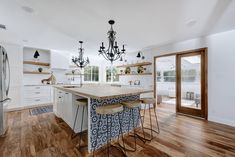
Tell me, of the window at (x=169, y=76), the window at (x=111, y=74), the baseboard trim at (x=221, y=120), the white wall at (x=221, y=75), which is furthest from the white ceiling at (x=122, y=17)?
the window at (x=111, y=74)

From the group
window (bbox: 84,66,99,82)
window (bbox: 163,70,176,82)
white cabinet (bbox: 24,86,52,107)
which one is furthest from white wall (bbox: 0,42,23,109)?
window (bbox: 163,70,176,82)

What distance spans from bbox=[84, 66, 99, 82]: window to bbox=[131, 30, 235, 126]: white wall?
584 centimetres

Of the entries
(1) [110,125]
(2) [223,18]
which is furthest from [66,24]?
(2) [223,18]

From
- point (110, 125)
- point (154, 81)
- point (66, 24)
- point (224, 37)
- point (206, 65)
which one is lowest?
point (110, 125)

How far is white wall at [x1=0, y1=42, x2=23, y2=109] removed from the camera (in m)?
4.44

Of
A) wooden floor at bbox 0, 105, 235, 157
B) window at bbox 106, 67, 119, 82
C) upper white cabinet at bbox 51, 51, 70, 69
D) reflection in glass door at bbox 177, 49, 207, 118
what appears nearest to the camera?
wooden floor at bbox 0, 105, 235, 157

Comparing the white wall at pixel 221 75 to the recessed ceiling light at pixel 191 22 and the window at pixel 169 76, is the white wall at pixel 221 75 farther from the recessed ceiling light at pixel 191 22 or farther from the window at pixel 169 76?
the window at pixel 169 76

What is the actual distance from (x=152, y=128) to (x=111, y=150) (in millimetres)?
1320

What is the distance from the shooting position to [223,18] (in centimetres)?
248

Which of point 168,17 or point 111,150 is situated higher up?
point 168,17

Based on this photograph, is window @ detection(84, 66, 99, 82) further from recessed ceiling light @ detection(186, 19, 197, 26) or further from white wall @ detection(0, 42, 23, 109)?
recessed ceiling light @ detection(186, 19, 197, 26)

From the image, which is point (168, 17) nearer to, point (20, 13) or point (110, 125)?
point (110, 125)

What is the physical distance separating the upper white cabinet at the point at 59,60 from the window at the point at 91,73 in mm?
1567

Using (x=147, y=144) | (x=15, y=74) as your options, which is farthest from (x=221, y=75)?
(x=15, y=74)
